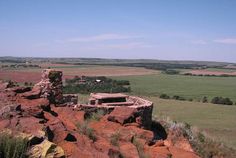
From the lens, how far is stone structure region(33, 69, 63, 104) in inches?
617

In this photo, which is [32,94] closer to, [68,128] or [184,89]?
[68,128]

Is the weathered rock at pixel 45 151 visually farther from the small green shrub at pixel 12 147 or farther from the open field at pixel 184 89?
the open field at pixel 184 89

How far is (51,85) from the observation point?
A: 15.8 meters

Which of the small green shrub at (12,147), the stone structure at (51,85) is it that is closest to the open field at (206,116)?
the stone structure at (51,85)

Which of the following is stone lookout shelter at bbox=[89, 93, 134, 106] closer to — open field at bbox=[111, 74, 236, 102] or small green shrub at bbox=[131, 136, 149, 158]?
small green shrub at bbox=[131, 136, 149, 158]

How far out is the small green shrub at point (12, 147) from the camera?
7641 millimetres

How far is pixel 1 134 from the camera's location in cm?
811

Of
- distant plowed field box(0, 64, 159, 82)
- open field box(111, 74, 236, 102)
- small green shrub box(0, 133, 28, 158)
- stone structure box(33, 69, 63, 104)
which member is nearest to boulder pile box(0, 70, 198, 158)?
stone structure box(33, 69, 63, 104)

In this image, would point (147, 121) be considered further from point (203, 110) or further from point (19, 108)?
point (203, 110)

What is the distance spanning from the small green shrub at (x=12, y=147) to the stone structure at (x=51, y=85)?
768 cm

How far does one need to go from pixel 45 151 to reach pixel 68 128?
3524 mm

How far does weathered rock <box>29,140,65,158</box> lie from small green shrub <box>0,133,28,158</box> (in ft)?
0.80

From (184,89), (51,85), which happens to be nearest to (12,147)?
(51,85)

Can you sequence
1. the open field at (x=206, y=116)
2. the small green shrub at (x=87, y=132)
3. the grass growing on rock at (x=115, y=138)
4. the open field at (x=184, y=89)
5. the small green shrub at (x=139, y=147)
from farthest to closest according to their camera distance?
1. the open field at (x=184, y=89)
2. the open field at (x=206, y=116)
3. the grass growing on rock at (x=115, y=138)
4. the small green shrub at (x=87, y=132)
5. the small green shrub at (x=139, y=147)
